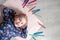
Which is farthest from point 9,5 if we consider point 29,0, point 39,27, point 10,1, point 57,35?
point 57,35

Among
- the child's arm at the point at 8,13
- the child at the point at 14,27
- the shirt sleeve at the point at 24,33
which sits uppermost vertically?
the child's arm at the point at 8,13

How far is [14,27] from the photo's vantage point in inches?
40.1

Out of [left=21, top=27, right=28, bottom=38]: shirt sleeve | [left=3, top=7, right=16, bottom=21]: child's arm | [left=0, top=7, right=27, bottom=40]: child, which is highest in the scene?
[left=3, top=7, right=16, bottom=21]: child's arm

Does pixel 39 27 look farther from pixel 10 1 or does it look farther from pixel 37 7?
pixel 10 1

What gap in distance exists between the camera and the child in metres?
1.00

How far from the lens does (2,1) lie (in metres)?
1.07

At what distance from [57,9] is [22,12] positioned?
0.74 ft

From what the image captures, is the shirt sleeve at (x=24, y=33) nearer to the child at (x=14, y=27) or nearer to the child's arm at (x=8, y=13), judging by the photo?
the child at (x=14, y=27)

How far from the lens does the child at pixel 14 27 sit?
3.28 feet

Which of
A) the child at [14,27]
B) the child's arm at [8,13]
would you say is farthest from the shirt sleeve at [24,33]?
the child's arm at [8,13]

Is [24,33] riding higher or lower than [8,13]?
lower

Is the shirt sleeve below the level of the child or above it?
below

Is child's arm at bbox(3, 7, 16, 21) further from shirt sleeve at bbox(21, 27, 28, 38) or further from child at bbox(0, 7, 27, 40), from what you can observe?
shirt sleeve at bbox(21, 27, 28, 38)

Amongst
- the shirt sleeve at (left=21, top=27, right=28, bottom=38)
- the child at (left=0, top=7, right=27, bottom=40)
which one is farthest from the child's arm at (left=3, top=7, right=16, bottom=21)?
the shirt sleeve at (left=21, top=27, right=28, bottom=38)
